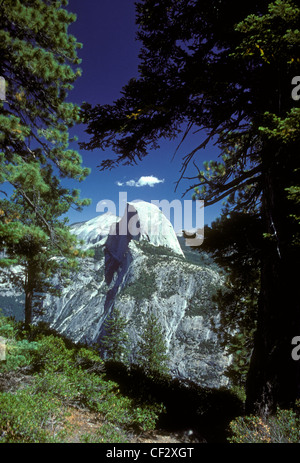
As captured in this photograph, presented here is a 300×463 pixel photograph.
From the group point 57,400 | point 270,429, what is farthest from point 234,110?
point 57,400

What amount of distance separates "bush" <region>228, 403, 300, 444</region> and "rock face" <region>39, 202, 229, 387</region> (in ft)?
199

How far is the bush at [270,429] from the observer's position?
132 inches

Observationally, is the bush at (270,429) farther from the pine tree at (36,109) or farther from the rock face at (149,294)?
the rock face at (149,294)

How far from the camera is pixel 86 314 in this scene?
117 meters

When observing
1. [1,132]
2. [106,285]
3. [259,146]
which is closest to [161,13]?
[259,146]

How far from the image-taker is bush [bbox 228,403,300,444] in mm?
3343

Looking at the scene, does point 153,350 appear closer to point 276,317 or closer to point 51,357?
point 51,357

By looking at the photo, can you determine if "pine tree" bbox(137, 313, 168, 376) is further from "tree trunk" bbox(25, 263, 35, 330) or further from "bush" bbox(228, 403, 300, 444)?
"bush" bbox(228, 403, 300, 444)

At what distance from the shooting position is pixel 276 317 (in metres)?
4.50

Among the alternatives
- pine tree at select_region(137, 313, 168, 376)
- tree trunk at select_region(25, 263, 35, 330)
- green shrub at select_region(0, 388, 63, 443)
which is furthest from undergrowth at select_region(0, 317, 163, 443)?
pine tree at select_region(137, 313, 168, 376)

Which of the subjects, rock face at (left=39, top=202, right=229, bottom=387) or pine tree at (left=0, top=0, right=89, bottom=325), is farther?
rock face at (left=39, top=202, right=229, bottom=387)

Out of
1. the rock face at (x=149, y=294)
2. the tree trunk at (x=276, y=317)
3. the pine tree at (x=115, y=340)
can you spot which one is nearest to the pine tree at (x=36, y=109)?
the tree trunk at (x=276, y=317)

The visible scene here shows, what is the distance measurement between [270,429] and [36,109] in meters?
11.3

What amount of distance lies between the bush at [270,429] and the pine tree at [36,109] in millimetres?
6444
